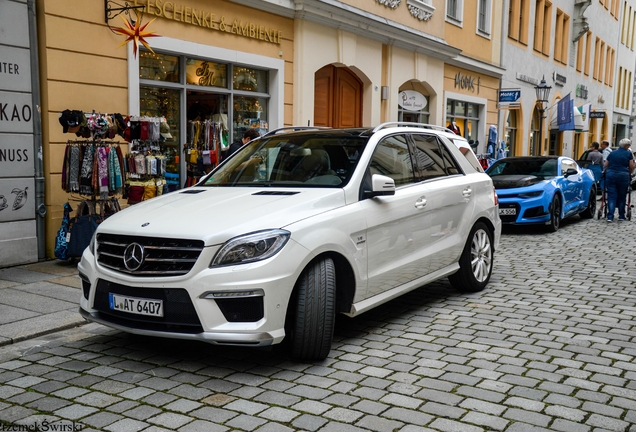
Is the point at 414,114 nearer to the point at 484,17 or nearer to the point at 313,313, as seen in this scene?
the point at 484,17

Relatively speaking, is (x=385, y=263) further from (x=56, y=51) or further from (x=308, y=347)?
(x=56, y=51)

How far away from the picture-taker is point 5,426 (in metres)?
3.65

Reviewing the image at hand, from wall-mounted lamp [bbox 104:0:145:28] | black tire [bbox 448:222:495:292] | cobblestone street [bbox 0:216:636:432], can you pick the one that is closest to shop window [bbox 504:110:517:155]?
wall-mounted lamp [bbox 104:0:145:28]

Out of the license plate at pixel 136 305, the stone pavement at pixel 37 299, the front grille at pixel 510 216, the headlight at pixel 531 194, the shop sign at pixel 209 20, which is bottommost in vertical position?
the stone pavement at pixel 37 299

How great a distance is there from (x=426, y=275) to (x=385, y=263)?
34.8 inches

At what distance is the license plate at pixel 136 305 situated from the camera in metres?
4.42

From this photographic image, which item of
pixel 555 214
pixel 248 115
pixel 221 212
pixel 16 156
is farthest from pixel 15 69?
pixel 555 214

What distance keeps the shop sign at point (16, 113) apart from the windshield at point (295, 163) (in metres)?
3.50

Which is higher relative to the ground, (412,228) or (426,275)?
(412,228)

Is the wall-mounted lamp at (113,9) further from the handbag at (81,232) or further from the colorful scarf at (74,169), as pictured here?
the handbag at (81,232)

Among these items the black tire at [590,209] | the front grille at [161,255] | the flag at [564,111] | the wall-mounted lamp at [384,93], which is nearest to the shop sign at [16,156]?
the front grille at [161,255]

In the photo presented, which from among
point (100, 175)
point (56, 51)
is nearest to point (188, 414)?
point (100, 175)

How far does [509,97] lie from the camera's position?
23.5 metres

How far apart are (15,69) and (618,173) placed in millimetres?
12257
